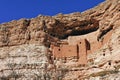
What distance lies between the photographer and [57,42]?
36.9 metres

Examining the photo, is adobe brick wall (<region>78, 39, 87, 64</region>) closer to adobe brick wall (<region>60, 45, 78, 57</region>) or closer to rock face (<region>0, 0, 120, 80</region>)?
rock face (<region>0, 0, 120, 80</region>)

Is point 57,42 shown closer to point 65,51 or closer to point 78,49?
point 65,51

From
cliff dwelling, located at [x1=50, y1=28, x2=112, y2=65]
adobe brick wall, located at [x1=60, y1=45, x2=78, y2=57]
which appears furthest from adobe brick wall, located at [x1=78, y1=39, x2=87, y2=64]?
adobe brick wall, located at [x1=60, y1=45, x2=78, y2=57]

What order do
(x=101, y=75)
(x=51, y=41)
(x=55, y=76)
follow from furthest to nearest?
(x=51, y=41) → (x=55, y=76) → (x=101, y=75)

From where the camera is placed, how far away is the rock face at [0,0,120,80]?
32500 mm

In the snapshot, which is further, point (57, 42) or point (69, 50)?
point (57, 42)

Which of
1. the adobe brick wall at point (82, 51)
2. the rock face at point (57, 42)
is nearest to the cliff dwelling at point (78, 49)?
the adobe brick wall at point (82, 51)

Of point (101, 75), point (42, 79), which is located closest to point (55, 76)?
point (42, 79)

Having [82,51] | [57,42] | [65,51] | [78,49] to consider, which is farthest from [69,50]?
[57,42]

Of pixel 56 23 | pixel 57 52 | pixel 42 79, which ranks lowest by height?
pixel 42 79

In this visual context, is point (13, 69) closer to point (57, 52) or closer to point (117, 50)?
point (57, 52)

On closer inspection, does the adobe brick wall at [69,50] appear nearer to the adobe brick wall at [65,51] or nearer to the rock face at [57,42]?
the adobe brick wall at [65,51]

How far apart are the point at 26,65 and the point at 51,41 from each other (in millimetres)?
3062

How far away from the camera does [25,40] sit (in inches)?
1460
